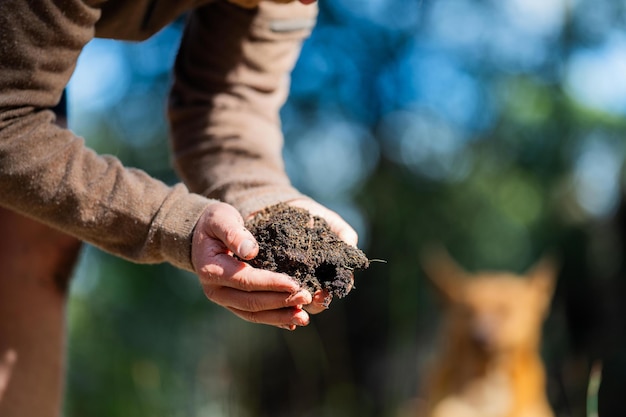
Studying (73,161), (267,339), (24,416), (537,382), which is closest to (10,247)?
(24,416)

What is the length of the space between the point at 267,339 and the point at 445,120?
2110 mm

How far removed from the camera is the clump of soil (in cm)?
112

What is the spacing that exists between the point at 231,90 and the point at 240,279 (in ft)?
2.00

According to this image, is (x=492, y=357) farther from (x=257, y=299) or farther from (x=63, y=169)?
(x=63, y=169)

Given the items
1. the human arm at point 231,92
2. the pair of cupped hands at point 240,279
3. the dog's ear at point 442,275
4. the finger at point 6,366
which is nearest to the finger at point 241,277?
the pair of cupped hands at point 240,279

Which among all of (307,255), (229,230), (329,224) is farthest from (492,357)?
(229,230)

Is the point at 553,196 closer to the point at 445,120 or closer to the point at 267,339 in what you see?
the point at 445,120

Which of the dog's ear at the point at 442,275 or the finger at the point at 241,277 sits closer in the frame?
the finger at the point at 241,277

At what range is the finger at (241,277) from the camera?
1037mm

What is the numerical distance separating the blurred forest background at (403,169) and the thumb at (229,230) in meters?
3.80

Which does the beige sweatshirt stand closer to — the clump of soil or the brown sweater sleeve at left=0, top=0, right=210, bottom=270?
the brown sweater sleeve at left=0, top=0, right=210, bottom=270

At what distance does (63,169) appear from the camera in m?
1.12

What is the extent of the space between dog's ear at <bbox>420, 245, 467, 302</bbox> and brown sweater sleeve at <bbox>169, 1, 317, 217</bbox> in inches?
104

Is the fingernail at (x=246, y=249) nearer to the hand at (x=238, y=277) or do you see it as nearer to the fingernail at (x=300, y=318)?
the hand at (x=238, y=277)
